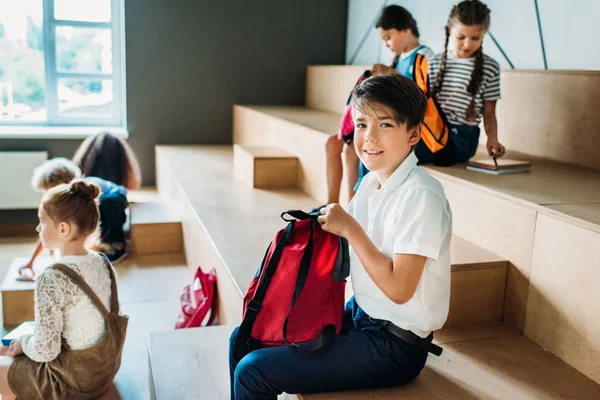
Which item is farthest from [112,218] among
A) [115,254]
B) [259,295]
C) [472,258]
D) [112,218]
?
[259,295]

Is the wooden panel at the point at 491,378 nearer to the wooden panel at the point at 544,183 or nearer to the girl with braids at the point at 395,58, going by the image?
the wooden panel at the point at 544,183

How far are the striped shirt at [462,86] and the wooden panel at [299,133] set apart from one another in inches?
29.3

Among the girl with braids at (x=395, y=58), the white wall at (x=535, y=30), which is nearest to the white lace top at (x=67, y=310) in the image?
the girl with braids at (x=395, y=58)

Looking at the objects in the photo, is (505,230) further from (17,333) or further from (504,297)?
(17,333)

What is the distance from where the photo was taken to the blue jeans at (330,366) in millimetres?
1315

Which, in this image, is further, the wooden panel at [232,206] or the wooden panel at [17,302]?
the wooden panel at [17,302]

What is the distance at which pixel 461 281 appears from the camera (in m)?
1.93

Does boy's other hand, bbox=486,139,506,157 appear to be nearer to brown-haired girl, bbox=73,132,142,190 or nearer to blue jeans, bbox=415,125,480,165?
blue jeans, bbox=415,125,480,165

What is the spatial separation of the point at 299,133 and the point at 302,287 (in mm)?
2586

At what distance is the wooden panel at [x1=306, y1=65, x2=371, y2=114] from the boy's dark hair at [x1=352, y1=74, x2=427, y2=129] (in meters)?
3.19

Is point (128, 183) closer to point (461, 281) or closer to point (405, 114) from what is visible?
point (461, 281)

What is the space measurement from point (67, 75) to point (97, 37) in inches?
16.0

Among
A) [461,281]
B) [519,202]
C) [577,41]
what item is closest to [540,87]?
[577,41]

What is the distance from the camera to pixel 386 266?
1.24 metres
